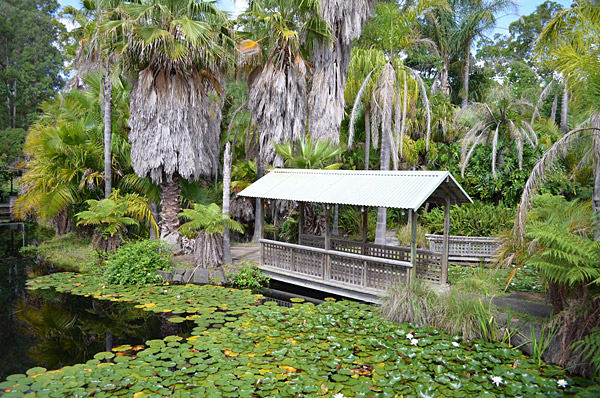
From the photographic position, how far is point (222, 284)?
10648 mm

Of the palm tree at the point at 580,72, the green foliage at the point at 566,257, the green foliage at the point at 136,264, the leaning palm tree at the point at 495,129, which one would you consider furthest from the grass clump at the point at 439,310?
the leaning palm tree at the point at 495,129

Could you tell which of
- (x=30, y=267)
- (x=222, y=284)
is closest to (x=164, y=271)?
(x=222, y=284)

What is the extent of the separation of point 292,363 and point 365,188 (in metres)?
4.56

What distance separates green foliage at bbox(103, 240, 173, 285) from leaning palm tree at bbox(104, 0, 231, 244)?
1.79 meters

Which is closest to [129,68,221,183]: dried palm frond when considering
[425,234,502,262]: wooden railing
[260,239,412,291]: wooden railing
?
[260,239,412,291]: wooden railing

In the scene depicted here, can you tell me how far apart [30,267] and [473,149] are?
1583 centimetres

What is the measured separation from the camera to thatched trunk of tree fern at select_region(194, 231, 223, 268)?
1105 centimetres

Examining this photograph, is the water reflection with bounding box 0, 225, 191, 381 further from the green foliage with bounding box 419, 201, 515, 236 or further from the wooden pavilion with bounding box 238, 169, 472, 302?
the green foliage with bounding box 419, 201, 515, 236

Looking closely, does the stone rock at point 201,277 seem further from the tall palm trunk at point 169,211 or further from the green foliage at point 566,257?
the green foliage at point 566,257

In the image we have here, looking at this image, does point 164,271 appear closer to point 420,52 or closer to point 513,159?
point 513,159

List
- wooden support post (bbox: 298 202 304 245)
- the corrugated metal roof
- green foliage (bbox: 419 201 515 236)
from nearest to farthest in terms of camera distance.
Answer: the corrugated metal roof < wooden support post (bbox: 298 202 304 245) < green foliage (bbox: 419 201 515 236)

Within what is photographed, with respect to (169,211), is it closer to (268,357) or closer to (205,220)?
(205,220)

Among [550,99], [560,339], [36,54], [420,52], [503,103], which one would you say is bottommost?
[560,339]

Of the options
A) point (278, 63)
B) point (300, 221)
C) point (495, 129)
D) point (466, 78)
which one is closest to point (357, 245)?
point (300, 221)
